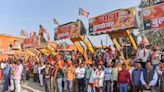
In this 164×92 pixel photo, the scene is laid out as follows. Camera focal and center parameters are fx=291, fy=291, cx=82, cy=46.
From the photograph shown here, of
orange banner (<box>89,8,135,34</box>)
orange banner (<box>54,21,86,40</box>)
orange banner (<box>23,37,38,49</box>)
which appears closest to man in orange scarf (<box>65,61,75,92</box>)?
orange banner (<box>89,8,135,34</box>)

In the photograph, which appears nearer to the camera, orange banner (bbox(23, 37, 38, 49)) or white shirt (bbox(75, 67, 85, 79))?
white shirt (bbox(75, 67, 85, 79))

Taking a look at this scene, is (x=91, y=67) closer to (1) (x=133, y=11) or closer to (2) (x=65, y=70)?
(2) (x=65, y=70)

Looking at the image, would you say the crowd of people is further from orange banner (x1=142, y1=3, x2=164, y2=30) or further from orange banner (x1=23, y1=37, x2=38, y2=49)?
orange banner (x1=23, y1=37, x2=38, y2=49)

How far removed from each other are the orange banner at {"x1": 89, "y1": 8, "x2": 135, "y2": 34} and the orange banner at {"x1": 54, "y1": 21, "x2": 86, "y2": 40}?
62.1 inches

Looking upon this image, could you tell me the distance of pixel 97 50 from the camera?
61.3ft

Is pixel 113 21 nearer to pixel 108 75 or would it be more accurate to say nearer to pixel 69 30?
pixel 108 75

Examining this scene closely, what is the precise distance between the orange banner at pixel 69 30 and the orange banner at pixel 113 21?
1.58 m

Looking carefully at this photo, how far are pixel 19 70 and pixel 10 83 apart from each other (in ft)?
6.01

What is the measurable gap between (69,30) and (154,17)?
779 cm

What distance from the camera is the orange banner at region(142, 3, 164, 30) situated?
12875mm

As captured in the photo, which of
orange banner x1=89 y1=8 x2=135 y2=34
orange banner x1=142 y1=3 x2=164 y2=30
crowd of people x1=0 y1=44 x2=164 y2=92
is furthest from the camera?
orange banner x1=89 y1=8 x2=135 y2=34

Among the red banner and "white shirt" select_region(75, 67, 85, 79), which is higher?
the red banner

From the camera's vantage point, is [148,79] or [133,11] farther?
[133,11]

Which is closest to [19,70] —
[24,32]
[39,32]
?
[39,32]
